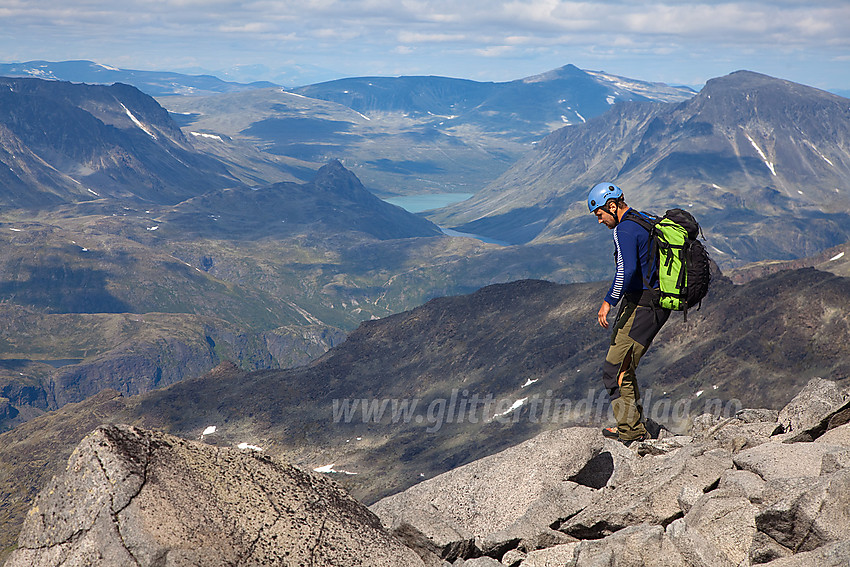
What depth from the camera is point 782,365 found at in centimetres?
10050

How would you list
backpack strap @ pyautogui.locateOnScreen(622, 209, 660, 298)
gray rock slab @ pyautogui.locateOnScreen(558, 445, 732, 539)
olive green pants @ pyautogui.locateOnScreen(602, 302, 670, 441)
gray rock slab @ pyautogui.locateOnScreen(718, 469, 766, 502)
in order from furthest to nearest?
olive green pants @ pyautogui.locateOnScreen(602, 302, 670, 441) < backpack strap @ pyautogui.locateOnScreen(622, 209, 660, 298) < gray rock slab @ pyautogui.locateOnScreen(558, 445, 732, 539) < gray rock slab @ pyautogui.locateOnScreen(718, 469, 766, 502)

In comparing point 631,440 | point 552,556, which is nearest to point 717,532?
point 552,556

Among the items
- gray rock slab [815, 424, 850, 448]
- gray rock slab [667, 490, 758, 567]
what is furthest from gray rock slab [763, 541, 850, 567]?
gray rock slab [815, 424, 850, 448]

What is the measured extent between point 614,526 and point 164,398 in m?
155

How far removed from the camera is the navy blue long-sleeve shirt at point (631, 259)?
1756 centimetres

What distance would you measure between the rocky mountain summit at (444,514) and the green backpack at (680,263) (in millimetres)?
3779

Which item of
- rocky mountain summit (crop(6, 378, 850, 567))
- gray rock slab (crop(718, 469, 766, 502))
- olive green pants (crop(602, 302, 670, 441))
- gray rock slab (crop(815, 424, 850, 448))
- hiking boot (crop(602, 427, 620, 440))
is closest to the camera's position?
rocky mountain summit (crop(6, 378, 850, 567))

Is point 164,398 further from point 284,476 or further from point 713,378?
point 284,476

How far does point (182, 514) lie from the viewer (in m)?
12.1

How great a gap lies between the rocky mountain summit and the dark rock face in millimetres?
24

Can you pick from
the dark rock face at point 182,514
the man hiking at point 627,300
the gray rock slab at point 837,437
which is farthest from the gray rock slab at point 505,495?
the gray rock slab at point 837,437

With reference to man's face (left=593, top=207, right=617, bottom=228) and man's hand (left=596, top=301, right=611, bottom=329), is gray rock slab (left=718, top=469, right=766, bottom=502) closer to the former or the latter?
man's hand (left=596, top=301, right=611, bottom=329)

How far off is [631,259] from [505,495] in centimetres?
785

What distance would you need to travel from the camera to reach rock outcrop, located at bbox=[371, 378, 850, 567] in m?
12.3
